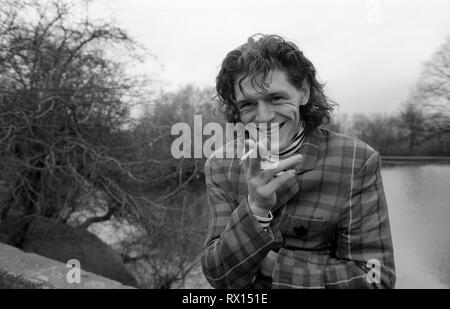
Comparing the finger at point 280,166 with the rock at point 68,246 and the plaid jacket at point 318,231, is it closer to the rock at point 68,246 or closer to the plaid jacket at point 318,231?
the plaid jacket at point 318,231

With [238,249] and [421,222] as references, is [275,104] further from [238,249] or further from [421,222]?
[421,222]

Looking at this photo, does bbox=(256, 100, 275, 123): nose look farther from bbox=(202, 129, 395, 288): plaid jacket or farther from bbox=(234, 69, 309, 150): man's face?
bbox=(202, 129, 395, 288): plaid jacket

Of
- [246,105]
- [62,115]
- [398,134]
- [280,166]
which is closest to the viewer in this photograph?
[280,166]

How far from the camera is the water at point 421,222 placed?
1.70 m

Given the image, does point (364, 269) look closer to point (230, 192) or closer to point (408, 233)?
point (230, 192)

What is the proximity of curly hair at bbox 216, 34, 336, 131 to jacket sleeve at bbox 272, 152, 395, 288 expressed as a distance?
11.3 inches

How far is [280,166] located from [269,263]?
35cm

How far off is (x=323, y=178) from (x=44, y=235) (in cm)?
709

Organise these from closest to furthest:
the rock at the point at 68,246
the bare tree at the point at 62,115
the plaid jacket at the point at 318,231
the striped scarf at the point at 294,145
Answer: the plaid jacket at the point at 318,231
the striped scarf at the point at 294,145
the bare tree at the point at 62,115
the rock at the point at 68,246

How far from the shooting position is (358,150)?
1236 millimetres

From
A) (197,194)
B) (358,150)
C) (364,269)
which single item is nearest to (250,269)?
(364,269)

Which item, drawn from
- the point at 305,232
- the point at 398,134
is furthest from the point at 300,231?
the point at 398,134

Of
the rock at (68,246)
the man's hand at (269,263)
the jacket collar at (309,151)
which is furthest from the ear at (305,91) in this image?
the rock at (68,246)

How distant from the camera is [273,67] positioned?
1280 mm
